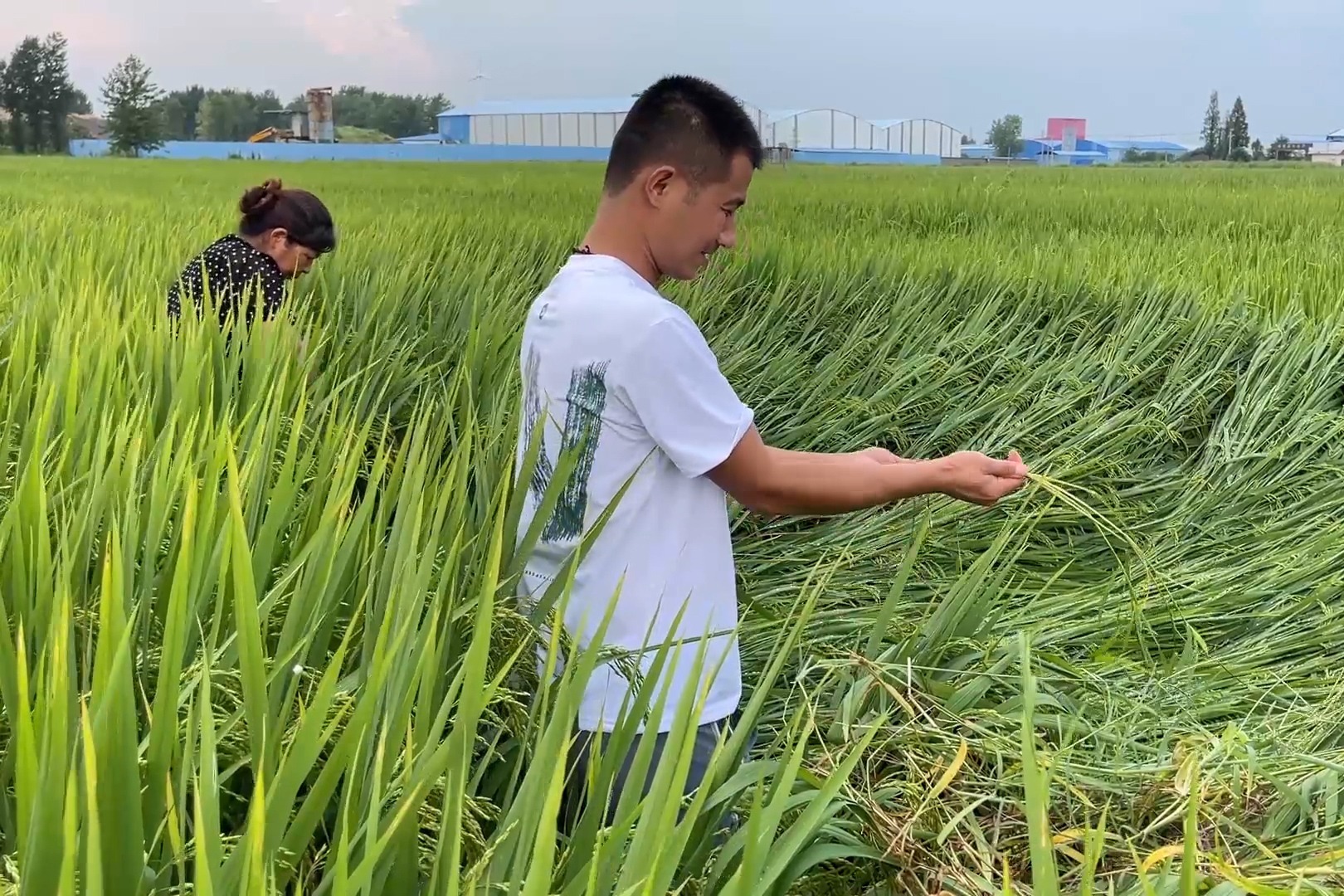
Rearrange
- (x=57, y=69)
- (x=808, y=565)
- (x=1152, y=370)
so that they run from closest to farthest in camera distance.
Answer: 1. (x=808, y=565)
2. (x=1152, y=370)
3. (x=57, y=69)

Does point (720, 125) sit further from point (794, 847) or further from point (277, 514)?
point (794, 847)

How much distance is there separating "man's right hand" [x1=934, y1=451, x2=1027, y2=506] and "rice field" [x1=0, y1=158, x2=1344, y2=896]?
0.30 feet

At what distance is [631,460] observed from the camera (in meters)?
1.05

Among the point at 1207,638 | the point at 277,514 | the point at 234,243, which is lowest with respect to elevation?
the point at 1207,638

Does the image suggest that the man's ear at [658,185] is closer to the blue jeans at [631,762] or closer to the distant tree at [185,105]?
the blue jeans at [631,762]

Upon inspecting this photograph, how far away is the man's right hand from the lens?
1138 mm

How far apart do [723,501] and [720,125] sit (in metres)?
→ 0.41

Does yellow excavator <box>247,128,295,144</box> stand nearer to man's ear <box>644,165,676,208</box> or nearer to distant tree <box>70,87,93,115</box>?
distant tree <box>70,87,93,115</box>

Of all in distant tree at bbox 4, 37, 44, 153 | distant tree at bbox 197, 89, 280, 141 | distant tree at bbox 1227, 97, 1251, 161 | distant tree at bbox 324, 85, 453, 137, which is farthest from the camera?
distant tree at bbox 1227, 97, 1251, 161

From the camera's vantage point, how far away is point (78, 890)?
0.51 meters

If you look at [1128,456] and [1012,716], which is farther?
[1128,456]

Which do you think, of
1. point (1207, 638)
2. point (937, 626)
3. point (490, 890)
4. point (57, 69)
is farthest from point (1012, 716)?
point (57, 69)

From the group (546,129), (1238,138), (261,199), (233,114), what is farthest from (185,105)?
(1238,138)

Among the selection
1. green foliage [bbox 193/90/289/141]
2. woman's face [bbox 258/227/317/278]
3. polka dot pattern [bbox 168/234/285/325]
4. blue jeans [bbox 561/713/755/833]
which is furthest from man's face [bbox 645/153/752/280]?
green foliage [bbox 193/90/289/141]
